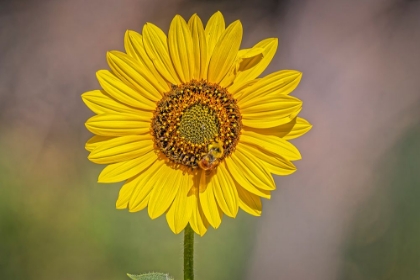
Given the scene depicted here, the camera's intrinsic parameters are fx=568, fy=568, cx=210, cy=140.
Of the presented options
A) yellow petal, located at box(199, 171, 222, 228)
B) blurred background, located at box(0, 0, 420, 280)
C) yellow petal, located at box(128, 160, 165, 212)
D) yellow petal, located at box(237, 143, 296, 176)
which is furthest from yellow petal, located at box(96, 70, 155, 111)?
blurred background, located at box(0, 0, 420, 280)

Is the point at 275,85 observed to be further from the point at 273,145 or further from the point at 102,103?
the point at 102,103

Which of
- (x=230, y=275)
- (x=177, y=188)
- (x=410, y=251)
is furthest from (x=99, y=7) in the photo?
(x=410, y=251)

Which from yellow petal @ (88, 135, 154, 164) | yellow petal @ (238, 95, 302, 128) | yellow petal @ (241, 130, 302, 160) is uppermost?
yellow petal @ (238, 95, 302, 128)

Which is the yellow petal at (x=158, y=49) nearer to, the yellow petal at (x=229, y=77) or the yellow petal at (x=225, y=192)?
the yellow petal at (x=229, y=77)

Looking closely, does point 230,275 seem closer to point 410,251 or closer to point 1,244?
point 410,251

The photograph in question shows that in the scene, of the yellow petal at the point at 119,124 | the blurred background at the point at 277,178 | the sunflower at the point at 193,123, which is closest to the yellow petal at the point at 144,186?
the sunflower at the point at 193,123

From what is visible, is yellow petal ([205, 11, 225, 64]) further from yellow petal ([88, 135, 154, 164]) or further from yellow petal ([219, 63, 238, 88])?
yellow petal ([88, 135, 154, 164])
